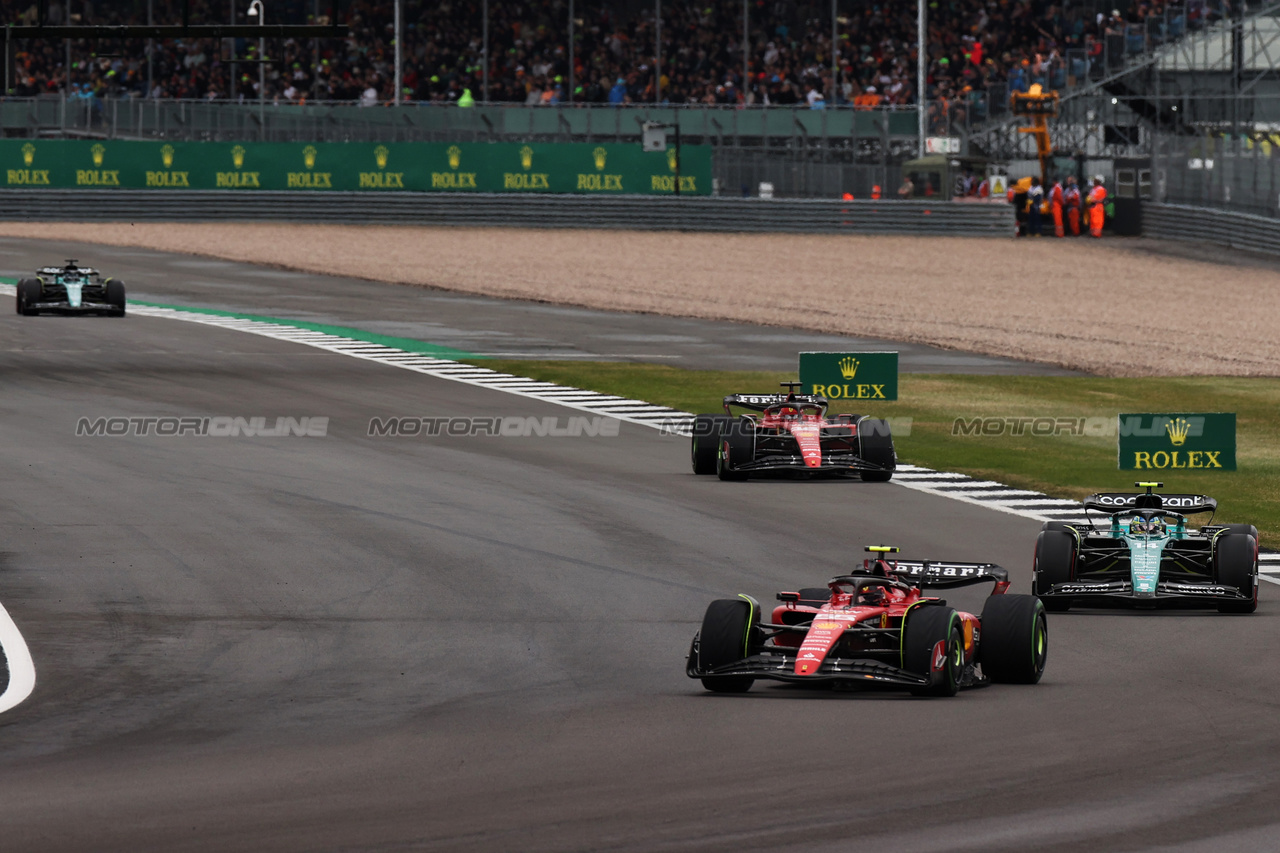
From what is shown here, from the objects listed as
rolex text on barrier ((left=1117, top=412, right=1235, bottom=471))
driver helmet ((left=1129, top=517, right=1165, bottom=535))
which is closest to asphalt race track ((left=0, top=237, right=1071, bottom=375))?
rolex text on barrier ((left=1117, top=412, right=1235, bottom=471))

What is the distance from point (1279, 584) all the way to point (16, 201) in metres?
49.8

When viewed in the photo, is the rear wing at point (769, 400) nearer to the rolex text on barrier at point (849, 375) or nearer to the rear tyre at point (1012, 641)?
the rolex text on barrier at point (849, 375)

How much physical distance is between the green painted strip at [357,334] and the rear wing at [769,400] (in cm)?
1310

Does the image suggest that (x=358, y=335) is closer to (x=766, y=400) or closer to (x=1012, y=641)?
(x=766, y=400)

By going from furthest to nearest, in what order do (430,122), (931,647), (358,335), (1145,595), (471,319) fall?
(430,122) → (471,319) → (358,335) → (1145,595) → (931,647)

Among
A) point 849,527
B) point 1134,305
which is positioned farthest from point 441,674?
point 1134,305

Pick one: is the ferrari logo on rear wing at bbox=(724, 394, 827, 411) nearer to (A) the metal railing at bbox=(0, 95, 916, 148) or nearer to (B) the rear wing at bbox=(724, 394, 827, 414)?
(B) the rear wing at bbox=(724, 394, 827, 414)

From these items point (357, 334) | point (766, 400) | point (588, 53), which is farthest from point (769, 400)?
point (588, 53)

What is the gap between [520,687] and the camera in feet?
36.3

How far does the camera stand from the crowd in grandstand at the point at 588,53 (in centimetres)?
6569

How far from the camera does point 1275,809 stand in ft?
26.0

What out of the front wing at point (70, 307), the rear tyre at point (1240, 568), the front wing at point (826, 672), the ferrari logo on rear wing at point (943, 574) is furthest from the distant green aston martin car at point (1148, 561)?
the front wing at point (70, 307)

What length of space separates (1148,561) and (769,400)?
815 cm

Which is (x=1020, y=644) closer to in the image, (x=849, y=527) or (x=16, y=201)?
(x=849, y=527)
